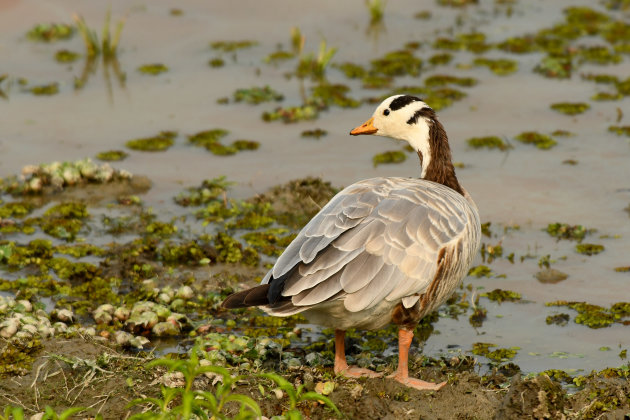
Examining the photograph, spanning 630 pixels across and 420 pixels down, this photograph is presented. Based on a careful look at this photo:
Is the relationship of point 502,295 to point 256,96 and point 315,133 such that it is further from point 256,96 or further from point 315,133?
point 256,96

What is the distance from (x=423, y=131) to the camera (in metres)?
7.95

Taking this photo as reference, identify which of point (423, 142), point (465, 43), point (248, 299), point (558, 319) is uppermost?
point (423, 142)

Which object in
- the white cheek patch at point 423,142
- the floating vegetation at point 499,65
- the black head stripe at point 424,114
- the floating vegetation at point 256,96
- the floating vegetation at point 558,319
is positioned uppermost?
the black head stripe at point 424,114

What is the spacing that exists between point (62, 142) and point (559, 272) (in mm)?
6920

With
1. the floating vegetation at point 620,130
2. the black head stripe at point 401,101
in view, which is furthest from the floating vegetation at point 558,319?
the floating vegetation at point 620,130

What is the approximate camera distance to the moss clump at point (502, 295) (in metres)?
8.40

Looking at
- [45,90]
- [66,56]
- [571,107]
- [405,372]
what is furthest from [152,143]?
[405,372]

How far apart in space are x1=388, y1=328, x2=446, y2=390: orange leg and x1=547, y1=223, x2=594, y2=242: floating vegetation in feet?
11.5

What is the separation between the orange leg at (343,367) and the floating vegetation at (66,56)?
10.2 meters

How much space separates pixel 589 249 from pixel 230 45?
8.75m

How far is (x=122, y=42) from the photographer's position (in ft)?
54.2

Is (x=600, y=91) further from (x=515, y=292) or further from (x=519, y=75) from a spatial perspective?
(x=515, y=292)

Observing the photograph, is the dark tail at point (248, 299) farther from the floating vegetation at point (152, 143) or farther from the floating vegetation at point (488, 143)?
the floating vegetation at point (488, 143)

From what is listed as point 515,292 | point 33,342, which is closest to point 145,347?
point 33,342
